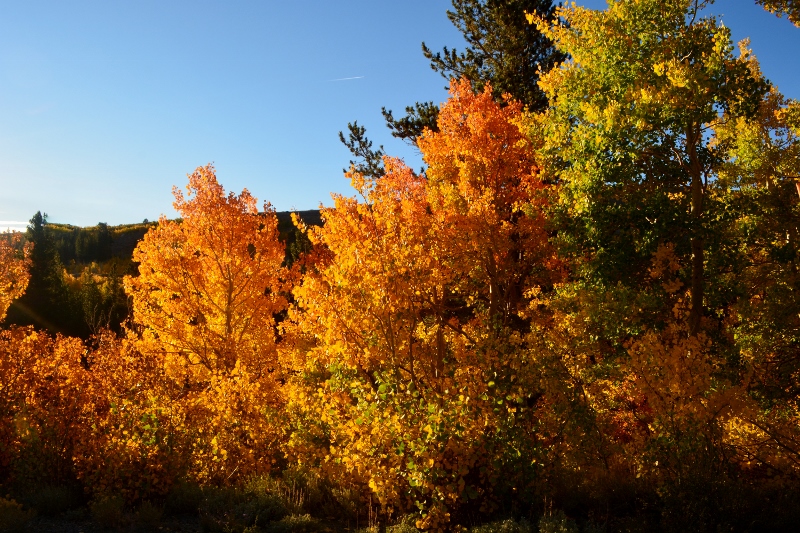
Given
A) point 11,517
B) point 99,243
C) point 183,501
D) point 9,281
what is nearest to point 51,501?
point 11,517

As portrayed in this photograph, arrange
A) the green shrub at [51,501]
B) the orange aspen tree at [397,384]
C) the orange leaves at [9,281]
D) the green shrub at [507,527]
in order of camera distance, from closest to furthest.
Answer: the green shrub at [507,527] < the orange aspen tree at [397,384] < the green shrub at [51,501] < the orange leaves at [9,281]

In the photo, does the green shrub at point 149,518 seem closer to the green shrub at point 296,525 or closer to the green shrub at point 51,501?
the green shrub at point 51,501

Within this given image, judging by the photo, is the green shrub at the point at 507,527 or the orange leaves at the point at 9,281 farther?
the orange leaves at the point at 9,281

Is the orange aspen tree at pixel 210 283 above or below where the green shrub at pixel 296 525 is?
above

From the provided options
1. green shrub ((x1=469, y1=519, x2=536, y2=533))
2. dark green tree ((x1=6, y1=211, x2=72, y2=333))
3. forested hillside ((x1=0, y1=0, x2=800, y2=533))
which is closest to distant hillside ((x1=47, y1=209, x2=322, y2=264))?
dark green tree ((x1=6, y1=211, x2=72, y2=333))

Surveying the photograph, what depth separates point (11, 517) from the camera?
23.0 feet

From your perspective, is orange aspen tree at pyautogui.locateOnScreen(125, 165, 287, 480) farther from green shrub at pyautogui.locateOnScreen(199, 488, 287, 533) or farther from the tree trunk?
the tree trunk

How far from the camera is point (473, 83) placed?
20.8m

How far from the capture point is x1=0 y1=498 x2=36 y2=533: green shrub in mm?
6977

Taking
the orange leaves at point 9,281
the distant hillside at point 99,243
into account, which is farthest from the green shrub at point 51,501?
the distant hillside at point 99,243

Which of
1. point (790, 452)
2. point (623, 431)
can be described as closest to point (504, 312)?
point (623, 431)

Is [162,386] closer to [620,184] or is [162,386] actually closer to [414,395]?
[414,395]

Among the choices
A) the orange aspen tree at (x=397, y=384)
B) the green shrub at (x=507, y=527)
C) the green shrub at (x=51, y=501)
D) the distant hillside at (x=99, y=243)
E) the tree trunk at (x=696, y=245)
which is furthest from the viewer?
the distant hillside at (x=99, y=243)

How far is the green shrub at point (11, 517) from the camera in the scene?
6.98 m
